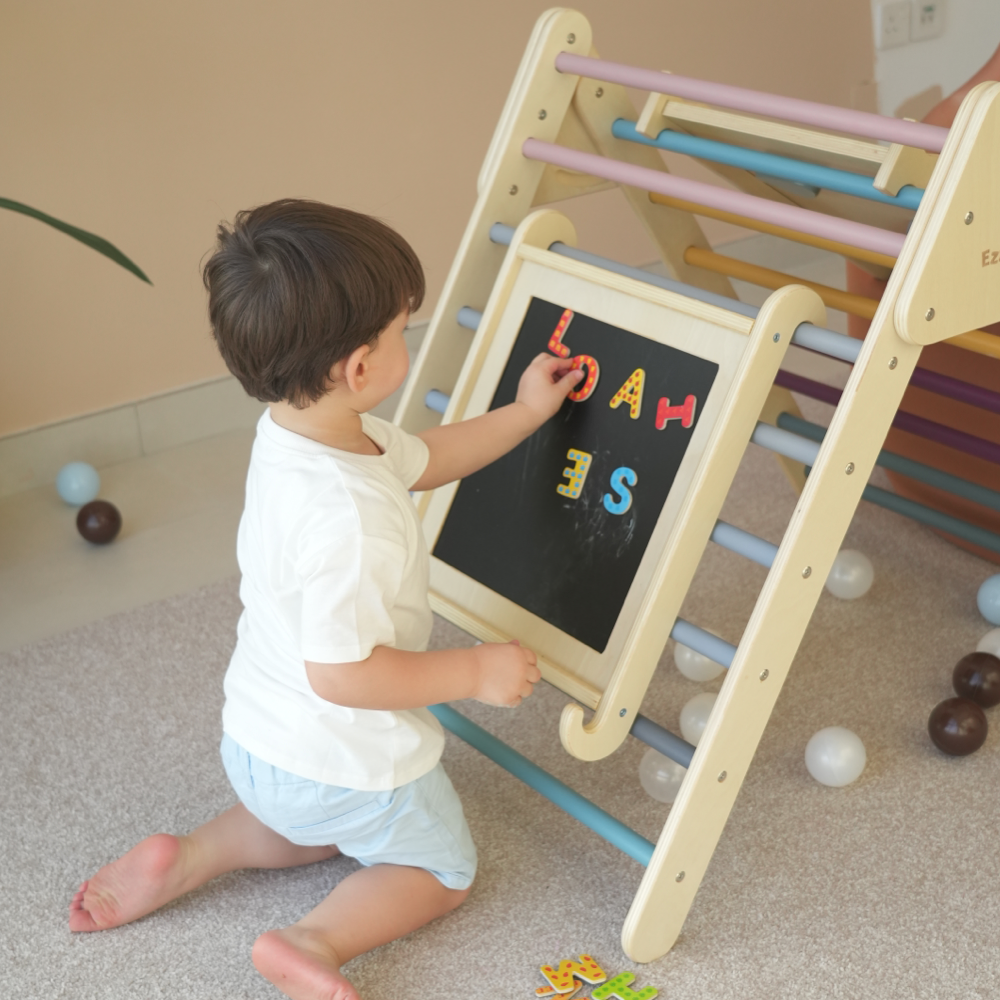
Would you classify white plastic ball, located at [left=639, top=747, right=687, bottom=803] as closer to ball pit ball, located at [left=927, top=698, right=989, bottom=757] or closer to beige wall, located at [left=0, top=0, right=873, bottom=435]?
ball pit ball, located at [left=927, top=698, right=989, bottom=757]

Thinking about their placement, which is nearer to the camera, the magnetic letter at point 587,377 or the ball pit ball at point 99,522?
the magnetic letter at point 587,377

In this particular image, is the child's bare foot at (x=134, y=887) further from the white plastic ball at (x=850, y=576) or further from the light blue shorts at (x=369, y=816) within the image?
the white plastic ball at (x=850, y=576)

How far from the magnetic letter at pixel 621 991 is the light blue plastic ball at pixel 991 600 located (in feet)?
2.67

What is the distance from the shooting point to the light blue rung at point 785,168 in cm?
118

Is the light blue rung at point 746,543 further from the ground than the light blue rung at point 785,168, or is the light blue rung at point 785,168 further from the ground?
the light blue rung at point 785,168

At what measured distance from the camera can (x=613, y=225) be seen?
2.83m

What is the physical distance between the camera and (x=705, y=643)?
3.81 ft

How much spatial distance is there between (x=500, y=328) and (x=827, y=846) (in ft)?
2.28

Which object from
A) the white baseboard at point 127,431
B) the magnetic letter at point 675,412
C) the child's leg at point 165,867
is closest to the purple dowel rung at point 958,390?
the magnetic letter at point 675,412

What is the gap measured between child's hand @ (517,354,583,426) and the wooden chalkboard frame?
0.22 ft

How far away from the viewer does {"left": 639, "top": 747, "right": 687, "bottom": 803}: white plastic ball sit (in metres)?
1.35

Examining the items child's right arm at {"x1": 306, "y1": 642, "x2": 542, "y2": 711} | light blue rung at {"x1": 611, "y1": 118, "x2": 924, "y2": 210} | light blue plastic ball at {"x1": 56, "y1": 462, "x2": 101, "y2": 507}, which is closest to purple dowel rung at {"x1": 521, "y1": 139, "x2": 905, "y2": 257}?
light blue rung at {"x1": 611, "y1": 118, "x2": 924, "y2": 210}

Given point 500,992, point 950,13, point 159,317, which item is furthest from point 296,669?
point 950,13

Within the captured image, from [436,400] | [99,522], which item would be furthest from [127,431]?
[436,400]
